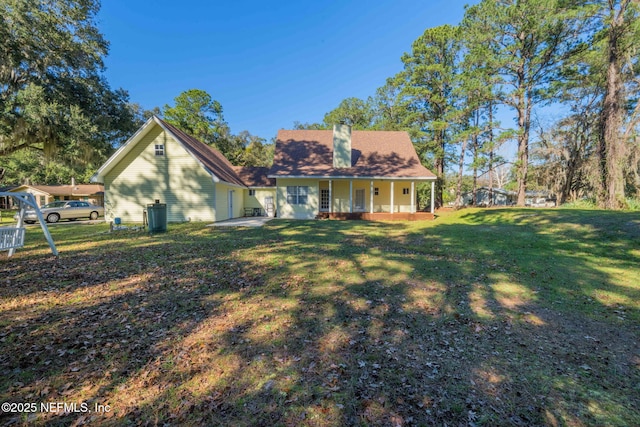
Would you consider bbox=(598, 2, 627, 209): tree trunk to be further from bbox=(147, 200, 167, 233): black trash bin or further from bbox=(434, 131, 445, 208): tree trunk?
bbox=(147, 200, 167, 233): black trash bin

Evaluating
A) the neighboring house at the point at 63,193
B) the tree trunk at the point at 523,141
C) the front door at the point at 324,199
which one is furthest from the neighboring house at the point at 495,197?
the neighboring house at the point at 63,193

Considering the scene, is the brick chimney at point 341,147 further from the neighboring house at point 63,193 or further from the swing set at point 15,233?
the neighboring house at point 63,193

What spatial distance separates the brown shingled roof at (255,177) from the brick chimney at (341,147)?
5.30 m

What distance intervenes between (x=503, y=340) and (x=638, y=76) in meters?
28.0

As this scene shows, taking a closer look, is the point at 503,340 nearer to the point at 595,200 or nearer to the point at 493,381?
the point at 493,381

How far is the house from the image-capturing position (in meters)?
15.7

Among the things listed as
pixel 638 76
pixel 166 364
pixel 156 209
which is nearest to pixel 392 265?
pixel 166 364

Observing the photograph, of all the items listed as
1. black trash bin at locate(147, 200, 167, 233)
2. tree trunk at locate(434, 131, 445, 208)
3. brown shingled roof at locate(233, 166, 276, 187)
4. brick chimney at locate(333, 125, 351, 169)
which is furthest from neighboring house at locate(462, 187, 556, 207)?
black trash bin at locate(147, 200, 167, 233)

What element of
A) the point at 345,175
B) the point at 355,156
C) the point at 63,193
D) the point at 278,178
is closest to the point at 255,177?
the point at 278,178

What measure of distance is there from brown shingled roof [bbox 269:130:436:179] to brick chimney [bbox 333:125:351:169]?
53 centimetres

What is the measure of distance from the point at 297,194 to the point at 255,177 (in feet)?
16.8

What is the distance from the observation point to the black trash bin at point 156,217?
1073cm

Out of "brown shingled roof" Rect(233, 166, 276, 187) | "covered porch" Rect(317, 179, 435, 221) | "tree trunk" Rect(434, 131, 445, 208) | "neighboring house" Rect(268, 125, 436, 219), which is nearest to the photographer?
"neighboring house" Rect(268, 125, 436, 219)

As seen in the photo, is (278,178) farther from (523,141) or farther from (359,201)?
(523,141)
